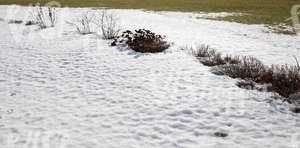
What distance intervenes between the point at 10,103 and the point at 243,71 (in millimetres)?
5825

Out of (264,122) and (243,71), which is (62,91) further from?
(243,71)

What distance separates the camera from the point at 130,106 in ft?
13.1

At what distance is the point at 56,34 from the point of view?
1055 centimetres

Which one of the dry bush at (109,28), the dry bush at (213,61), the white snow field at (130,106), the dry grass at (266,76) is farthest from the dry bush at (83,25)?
the dry grass at (266,76)

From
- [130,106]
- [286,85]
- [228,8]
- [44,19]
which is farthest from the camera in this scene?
[228,8]

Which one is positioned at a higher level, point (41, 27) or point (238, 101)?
point (41, 27)

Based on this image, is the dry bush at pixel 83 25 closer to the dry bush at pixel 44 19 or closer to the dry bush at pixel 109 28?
the dry bush at pixel 109 28

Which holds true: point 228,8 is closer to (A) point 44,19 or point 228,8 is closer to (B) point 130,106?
(A) point 44,19

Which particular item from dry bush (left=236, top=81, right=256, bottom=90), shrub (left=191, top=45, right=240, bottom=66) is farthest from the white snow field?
shrub (left=191, top=45, right=240, bottom=66)

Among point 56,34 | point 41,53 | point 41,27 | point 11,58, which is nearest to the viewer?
point 11,58

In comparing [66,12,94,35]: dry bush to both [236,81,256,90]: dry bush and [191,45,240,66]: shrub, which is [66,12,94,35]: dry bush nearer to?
[191,45,240,66]: shrub

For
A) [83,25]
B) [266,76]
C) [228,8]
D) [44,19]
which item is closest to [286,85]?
[266,76]

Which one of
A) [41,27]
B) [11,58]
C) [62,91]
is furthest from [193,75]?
[41,27]

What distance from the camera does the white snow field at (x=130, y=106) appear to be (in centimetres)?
309
